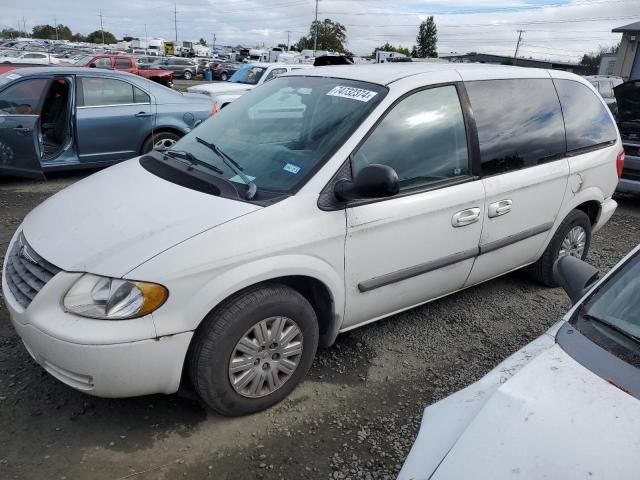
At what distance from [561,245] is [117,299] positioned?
11.2 feet

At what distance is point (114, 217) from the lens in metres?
2.61

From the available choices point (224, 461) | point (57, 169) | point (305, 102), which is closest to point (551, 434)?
point (224, 461)

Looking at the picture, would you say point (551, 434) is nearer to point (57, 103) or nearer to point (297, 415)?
point (297, 415)

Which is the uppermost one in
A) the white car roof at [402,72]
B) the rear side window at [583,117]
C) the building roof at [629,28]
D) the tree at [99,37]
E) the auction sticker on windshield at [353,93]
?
the building roof at [629,28]

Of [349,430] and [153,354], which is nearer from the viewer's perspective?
[153,354]

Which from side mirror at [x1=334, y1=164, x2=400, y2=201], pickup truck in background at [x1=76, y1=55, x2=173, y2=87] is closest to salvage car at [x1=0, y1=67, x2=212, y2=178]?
side mirror at [x1=334, y1=164, x2=400, y2=201]

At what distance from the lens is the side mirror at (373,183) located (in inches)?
100

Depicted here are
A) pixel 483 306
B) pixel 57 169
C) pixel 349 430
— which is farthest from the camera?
pixel 57 169

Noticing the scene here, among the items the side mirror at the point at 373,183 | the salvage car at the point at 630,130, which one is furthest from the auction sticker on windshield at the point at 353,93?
the salvage car at the point at 630,130

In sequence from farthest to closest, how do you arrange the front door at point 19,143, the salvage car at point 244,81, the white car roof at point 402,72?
the salvage car at point 244,81 → the front door at point 19,143 → the white car roof at point 402,72

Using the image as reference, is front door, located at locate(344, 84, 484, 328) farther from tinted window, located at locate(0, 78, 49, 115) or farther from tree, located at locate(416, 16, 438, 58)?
tree, located at locate(416, 16, 438, 58)

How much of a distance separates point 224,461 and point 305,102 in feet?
6.84

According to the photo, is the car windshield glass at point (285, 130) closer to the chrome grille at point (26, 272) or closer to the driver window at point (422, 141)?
the driver window at point (422, 141)

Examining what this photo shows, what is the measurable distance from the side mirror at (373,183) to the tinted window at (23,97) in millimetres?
5626
